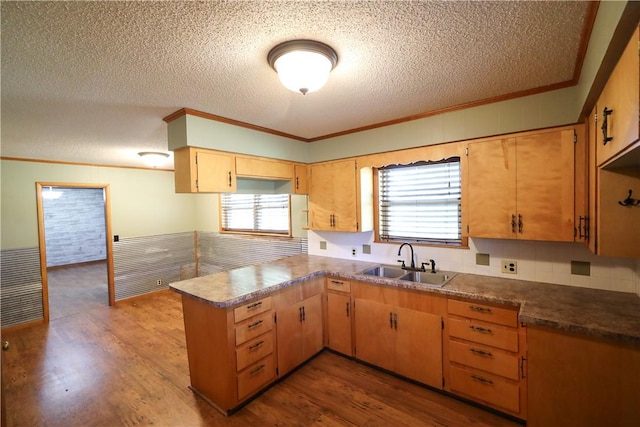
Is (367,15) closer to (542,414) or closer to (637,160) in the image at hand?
(637,160)

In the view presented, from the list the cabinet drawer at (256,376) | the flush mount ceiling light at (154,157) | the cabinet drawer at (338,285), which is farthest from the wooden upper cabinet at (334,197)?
the flush mount ceiling light at (154,157)

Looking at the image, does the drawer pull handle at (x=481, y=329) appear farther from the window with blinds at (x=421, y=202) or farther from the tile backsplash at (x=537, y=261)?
the window with blinds at (x=421, y=202)

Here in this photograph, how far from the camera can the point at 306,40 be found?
4.76 feet

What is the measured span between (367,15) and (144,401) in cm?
320

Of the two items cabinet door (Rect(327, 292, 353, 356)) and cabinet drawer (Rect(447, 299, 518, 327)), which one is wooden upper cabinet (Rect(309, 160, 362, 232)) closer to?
cabinet door (Rect(327, 292, 353, 356))

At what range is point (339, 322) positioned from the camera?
292 cm

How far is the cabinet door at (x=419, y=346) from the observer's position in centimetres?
233

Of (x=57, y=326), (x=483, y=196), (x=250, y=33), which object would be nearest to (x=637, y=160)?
(x=483, y=196)

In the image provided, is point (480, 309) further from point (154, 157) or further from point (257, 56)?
point (154, 157)

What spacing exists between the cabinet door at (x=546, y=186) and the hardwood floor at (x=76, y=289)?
20.1 feet

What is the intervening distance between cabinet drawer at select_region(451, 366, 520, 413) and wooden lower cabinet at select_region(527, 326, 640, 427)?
22 centimetres

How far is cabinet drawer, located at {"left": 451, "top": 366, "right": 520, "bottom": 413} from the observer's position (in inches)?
79.3

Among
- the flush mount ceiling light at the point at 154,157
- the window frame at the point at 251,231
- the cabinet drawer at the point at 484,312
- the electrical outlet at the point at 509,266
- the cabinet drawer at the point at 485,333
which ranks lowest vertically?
the cabinet drawer at the point at 485,333

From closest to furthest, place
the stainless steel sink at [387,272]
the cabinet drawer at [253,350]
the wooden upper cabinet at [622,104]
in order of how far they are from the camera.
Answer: the wooden upper cabinet at [622,104] → the cabinet drawer at [253,350] → the stainless steel sink at [387,272]
